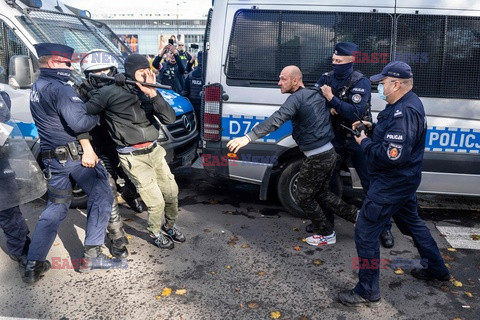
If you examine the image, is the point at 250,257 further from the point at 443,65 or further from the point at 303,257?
the point at 443,65

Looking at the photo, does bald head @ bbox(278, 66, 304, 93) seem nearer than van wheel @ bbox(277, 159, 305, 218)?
Yes

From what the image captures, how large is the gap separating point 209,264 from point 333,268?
1.15 metres

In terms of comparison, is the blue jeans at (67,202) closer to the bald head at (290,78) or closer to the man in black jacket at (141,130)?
the man in black jacket at (141,130)

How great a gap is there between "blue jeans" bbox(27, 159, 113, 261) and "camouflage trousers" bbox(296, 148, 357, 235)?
6.13 feet

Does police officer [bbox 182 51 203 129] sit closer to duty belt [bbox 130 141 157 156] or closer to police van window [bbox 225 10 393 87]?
police van window [bbox 225 10 393 87]

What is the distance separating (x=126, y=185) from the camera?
4.81 meters

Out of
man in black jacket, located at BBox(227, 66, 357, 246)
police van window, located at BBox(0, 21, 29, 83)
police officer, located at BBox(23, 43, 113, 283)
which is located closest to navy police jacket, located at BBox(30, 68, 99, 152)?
police officer, located at BBox(23, 43, 113, 283)

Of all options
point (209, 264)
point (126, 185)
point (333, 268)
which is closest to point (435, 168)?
point (333, 268)

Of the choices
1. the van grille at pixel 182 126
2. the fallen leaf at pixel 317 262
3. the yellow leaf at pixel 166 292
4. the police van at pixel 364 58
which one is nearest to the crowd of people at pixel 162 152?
the fallen leaf at pixel 317 262

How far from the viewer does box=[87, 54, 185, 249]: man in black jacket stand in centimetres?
367

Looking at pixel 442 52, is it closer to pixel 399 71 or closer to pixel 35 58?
pixel 399 71

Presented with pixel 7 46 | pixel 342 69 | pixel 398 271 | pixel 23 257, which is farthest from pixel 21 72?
pixel 398 271

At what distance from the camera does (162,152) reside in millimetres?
4086

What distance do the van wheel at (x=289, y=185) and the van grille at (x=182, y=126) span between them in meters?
1.57
